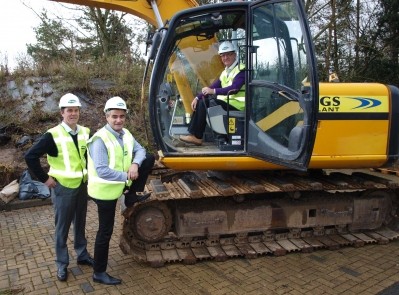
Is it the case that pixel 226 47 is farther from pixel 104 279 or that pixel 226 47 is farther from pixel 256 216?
pixel 104 279

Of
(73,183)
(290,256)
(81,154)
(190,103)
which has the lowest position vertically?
(290,256)

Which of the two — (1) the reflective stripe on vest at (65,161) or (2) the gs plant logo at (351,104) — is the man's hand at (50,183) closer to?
(1) the reflective stripe on vest at (65,161)

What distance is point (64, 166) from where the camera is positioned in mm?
3914

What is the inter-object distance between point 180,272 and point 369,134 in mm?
2552

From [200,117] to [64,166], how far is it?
1.62 m

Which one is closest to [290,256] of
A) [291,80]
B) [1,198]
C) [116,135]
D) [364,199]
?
[364,199]

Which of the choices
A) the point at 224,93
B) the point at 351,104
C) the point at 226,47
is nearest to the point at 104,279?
the point at 224,93

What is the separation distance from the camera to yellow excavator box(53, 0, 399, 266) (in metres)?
4.26

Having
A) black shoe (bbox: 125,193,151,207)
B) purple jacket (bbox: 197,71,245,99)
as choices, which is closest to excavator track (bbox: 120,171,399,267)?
black shoe (bbox: 125,193,151,207)

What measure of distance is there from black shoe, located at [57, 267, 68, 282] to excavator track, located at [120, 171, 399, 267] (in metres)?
0.63

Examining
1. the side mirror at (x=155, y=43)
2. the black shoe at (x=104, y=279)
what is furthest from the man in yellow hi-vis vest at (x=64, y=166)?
the side mirror at (x=155, y=43)

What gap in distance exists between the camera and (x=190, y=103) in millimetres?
5164

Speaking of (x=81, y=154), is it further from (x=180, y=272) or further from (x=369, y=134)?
(x=369, y=134)

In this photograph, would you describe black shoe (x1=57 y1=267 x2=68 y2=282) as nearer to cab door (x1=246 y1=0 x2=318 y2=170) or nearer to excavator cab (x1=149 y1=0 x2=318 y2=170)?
excavator cab (x1=149 y1=0 x2=318 y2=170)
